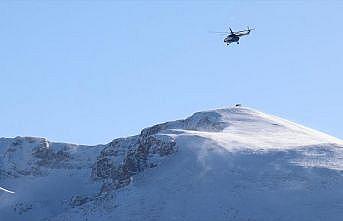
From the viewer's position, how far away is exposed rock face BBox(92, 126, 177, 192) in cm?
12394

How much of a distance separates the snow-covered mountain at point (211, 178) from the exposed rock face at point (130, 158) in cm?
20

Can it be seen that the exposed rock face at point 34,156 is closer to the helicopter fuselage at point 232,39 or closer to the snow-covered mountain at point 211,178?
the snow-covered mountain at point 211,178

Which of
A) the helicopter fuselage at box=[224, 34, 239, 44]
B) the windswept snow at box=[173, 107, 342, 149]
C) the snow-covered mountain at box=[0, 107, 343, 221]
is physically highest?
the helicopter fuselage at box=[224, 34, 239, 44]

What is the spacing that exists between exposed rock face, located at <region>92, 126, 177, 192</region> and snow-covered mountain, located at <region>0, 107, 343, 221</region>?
0.20m

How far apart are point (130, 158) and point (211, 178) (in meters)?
26.9

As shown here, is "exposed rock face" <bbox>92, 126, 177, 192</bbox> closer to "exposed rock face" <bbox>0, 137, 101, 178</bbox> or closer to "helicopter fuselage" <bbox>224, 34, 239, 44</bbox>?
"exposed rock face" <bbox>0, 137, 101, 178</bbox>

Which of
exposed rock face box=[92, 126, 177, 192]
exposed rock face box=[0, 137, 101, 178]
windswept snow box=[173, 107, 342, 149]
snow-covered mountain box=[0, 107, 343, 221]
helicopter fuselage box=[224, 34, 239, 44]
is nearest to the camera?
snow-covered mountain box=[0, 107, 343, 221]

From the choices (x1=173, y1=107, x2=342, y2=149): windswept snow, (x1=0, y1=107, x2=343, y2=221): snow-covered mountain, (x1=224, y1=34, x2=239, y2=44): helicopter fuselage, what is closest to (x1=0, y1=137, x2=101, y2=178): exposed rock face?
(x1=0, y1=107, x2=343, y2=221): snow-covered mountain

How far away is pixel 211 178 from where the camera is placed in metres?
108

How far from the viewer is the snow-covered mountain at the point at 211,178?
3834 inches

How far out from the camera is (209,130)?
13650cm

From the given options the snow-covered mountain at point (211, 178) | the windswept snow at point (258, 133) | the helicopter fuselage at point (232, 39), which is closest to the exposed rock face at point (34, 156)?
the snow-covered mountain at point (211, 178)

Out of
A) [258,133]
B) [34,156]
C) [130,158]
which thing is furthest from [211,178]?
[34,156]

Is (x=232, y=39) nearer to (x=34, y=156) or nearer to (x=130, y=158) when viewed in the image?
(x=130, y=158)
